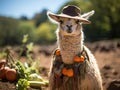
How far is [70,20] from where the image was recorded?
801 centimetres

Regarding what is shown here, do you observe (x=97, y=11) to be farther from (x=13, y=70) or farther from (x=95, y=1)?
(x=13, y=70)

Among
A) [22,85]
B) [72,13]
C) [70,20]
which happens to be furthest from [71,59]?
[22,85]

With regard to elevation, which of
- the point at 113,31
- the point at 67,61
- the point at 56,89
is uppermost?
the point at 113,31

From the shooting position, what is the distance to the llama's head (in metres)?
7.96

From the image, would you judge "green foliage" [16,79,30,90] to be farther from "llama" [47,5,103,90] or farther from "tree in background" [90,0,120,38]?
"tree in background" [90,0,120,38]

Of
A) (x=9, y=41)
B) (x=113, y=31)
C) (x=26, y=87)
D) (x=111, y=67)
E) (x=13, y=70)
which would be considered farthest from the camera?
(x=9, y=41)

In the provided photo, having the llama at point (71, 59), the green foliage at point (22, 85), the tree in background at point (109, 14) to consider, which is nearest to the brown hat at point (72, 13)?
the llama at point (71, 59)

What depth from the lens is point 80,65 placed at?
8.27 m

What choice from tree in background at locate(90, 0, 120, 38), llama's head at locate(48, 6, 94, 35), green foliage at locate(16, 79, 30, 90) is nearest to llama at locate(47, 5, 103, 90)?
llama's head at locate(48, 6, 94, 35)

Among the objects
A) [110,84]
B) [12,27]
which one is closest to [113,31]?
[12,27]

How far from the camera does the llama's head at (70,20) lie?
26.1ft

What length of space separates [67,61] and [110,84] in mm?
2542

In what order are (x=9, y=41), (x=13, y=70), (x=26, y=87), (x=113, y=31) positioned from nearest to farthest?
(x=26, y=87) → (x=13, y=70) → (x=113, y=31) → (x=9, y=41)

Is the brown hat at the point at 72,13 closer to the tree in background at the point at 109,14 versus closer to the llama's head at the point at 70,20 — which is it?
the llama's head at the point at 70,20
